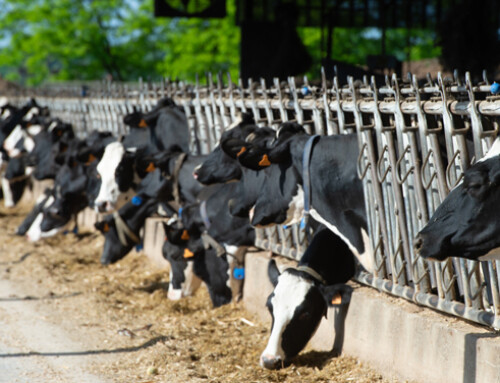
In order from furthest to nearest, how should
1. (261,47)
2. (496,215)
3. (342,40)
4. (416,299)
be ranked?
(342,40)
(261,47)
(416,299)
(496,215)

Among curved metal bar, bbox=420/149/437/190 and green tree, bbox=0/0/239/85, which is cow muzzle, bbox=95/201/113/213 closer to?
curved metal bar, bbox=420/149/437/190

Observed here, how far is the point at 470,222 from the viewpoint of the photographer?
12.1 feet

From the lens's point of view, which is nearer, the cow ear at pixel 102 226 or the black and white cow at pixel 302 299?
the black and white cow at pixel 302 299

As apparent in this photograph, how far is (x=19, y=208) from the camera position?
15.2 m

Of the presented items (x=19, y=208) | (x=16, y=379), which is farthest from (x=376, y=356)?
(x=19, y=208)

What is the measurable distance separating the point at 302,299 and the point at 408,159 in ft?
3.85

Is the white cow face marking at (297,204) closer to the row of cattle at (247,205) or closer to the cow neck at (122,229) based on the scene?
the row of cattle at (247,205)

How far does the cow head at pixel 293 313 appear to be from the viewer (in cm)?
545

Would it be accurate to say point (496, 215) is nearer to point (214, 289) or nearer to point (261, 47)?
point (214, 289)

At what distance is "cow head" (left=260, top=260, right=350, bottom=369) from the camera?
545 cm

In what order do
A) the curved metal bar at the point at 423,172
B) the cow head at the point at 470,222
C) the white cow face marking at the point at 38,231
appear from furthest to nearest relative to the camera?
the white cow face marking at the point at 38,231
the curved metal bar at the point at 423,172
the cow head at the point at 470,222

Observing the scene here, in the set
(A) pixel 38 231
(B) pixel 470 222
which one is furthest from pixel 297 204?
(A) pixel 38 231

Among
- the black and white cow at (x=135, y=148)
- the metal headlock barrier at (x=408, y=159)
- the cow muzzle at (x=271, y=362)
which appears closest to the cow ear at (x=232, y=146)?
the metal headlock barrier at (x=408, y=159)

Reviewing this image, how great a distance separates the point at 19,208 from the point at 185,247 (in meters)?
8.39
